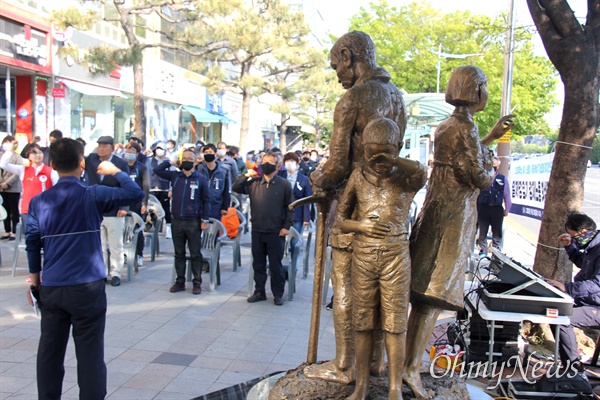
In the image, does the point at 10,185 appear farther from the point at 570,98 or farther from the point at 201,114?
the point at 201,114

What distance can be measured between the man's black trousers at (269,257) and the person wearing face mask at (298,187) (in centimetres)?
180

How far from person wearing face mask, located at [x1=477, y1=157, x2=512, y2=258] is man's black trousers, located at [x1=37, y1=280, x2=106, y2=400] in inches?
294

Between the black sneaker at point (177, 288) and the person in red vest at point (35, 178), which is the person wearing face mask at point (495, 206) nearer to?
the black sneaker at point (177, 288)

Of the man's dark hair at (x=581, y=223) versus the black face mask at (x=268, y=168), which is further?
the black face mask at (x=268, y=168)

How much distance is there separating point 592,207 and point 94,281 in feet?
69.5

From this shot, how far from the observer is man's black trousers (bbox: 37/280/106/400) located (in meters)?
3.93

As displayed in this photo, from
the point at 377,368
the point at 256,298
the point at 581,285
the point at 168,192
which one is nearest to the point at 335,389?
the point at 377,368

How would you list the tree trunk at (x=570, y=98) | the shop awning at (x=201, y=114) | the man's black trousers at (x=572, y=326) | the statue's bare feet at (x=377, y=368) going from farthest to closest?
the shop awning at (x=201, y=114) < the tree trunk at (x=570, y=98) < the man's black trousers at (x=572, y=326) < the statue's bare feet at (x=377, y=368)

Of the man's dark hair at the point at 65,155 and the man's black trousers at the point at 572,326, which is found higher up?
the man's dark hair at the point at 65,155

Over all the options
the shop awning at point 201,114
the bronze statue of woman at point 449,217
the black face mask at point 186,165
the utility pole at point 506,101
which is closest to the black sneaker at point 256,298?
the black face mask at point 186,165

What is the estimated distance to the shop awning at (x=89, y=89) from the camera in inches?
781

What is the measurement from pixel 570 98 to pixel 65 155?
5.35 metres

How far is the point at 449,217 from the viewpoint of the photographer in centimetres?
349

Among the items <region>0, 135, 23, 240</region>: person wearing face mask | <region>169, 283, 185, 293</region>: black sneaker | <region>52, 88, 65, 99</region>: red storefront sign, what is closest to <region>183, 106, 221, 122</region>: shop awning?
<region>52, 88, 65, 99</region>: red storefront sign
